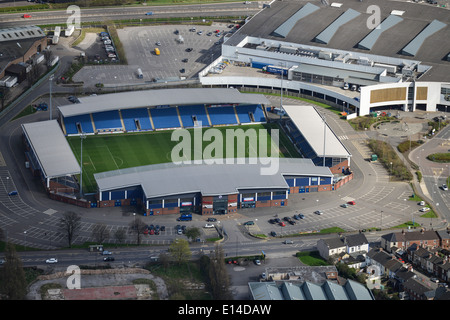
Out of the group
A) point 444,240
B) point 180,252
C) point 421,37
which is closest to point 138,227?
point 180,252

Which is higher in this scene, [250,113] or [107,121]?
[107,121]

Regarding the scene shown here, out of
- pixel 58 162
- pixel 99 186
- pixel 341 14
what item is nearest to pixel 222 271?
pixel 99 186

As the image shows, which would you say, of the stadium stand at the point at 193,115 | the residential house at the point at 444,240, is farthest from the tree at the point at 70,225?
the residential house at the point at 444,240

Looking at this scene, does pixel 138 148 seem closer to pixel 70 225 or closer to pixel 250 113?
pixel 250 113

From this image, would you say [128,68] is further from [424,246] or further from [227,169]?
[424,246]
